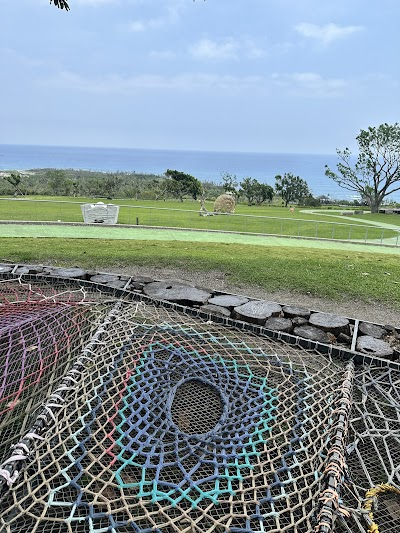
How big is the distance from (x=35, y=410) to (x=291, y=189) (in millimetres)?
35567

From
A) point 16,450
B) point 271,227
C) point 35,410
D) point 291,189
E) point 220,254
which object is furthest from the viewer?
point 291,189

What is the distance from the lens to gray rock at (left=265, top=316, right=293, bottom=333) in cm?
386

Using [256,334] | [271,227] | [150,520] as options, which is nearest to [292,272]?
[256,334]

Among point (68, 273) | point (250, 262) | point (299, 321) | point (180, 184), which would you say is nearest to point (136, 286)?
point (68, 273)

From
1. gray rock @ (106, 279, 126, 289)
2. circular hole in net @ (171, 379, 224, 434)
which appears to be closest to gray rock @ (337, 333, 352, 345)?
circular hole in net @ (171, 379, 224, 434)

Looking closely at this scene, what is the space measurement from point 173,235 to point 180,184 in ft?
65.4

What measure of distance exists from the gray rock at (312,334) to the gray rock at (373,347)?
0.28 meters

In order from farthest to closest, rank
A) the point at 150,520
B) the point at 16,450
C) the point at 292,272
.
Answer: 1. the point at 292,272
2. the point at 16,450
3. the point at 150,520

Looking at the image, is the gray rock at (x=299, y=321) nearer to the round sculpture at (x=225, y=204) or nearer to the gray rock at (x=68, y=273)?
the gray rock at (x=68, y=273)

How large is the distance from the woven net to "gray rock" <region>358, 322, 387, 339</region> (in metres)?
0.87

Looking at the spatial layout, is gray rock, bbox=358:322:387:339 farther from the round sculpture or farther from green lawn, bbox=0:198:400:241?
the round sculpture

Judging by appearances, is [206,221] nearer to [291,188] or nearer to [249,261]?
[249,261]

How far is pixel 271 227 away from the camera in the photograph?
14.4 meters

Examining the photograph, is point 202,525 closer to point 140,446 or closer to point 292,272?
point 140,446
